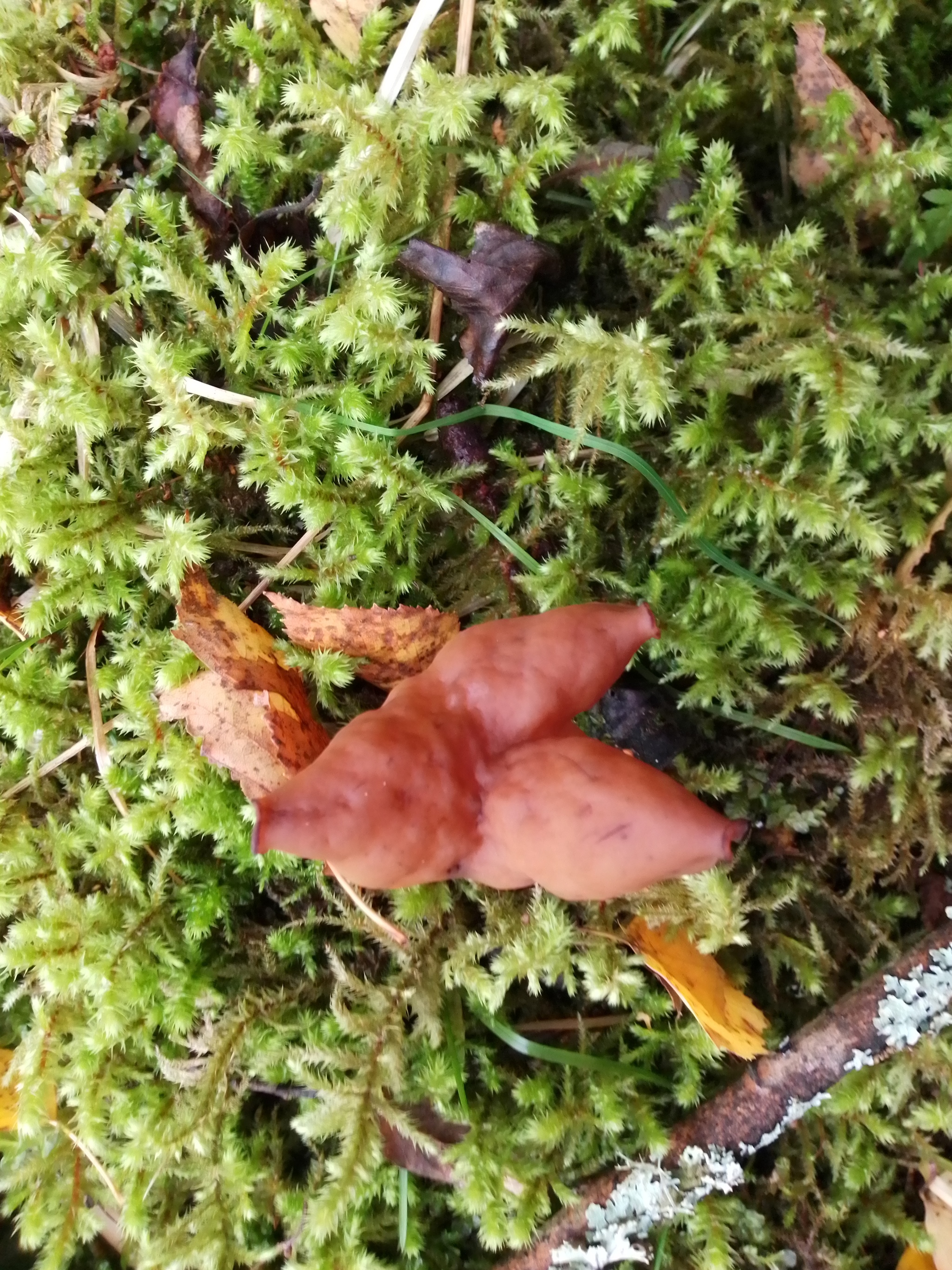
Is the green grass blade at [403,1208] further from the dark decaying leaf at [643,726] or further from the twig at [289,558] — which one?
the twig at [289,558]

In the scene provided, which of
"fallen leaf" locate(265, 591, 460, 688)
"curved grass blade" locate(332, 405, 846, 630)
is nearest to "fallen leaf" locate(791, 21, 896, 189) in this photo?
"curved grass blade" locate(332, 405, 846, 630)

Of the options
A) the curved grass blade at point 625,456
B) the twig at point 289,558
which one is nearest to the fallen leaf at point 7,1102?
the twig at point 289,558

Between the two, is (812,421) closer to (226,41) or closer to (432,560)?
(432,560)

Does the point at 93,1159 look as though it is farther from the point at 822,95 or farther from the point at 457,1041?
the point at 822,95

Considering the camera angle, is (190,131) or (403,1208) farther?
(190,131)

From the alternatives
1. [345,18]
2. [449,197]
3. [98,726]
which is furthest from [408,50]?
[98,726]

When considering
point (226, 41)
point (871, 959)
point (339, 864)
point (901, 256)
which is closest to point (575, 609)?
point (339, 864)

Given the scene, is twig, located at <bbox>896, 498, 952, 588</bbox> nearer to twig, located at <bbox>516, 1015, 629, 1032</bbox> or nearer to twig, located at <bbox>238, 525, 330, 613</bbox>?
twig, located at <bbox>516, 1015, 629, 1032</bbox>
